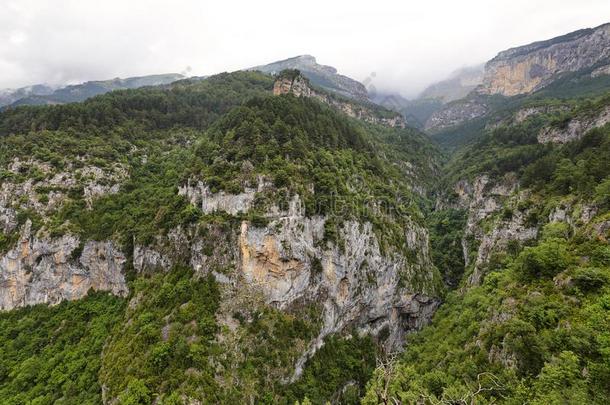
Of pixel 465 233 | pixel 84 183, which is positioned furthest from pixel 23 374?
pixel 465 233

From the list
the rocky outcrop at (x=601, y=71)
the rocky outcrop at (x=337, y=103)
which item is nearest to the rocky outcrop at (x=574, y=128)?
the rocky outcrop at (x=337, y=103)

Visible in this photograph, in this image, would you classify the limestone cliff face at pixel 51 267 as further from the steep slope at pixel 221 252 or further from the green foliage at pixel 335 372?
the green foliage at pixel 335 372

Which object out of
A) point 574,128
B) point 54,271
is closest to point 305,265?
point 54,271

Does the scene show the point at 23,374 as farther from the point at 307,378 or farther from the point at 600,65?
the point at 600,65

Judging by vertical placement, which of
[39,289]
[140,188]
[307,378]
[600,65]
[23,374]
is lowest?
[307,378]

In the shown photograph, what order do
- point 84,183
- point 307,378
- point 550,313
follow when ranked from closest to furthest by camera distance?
1. point 550,313
2. point 307,378
3. point 84,183

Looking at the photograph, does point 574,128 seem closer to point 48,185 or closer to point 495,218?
point 495,218
